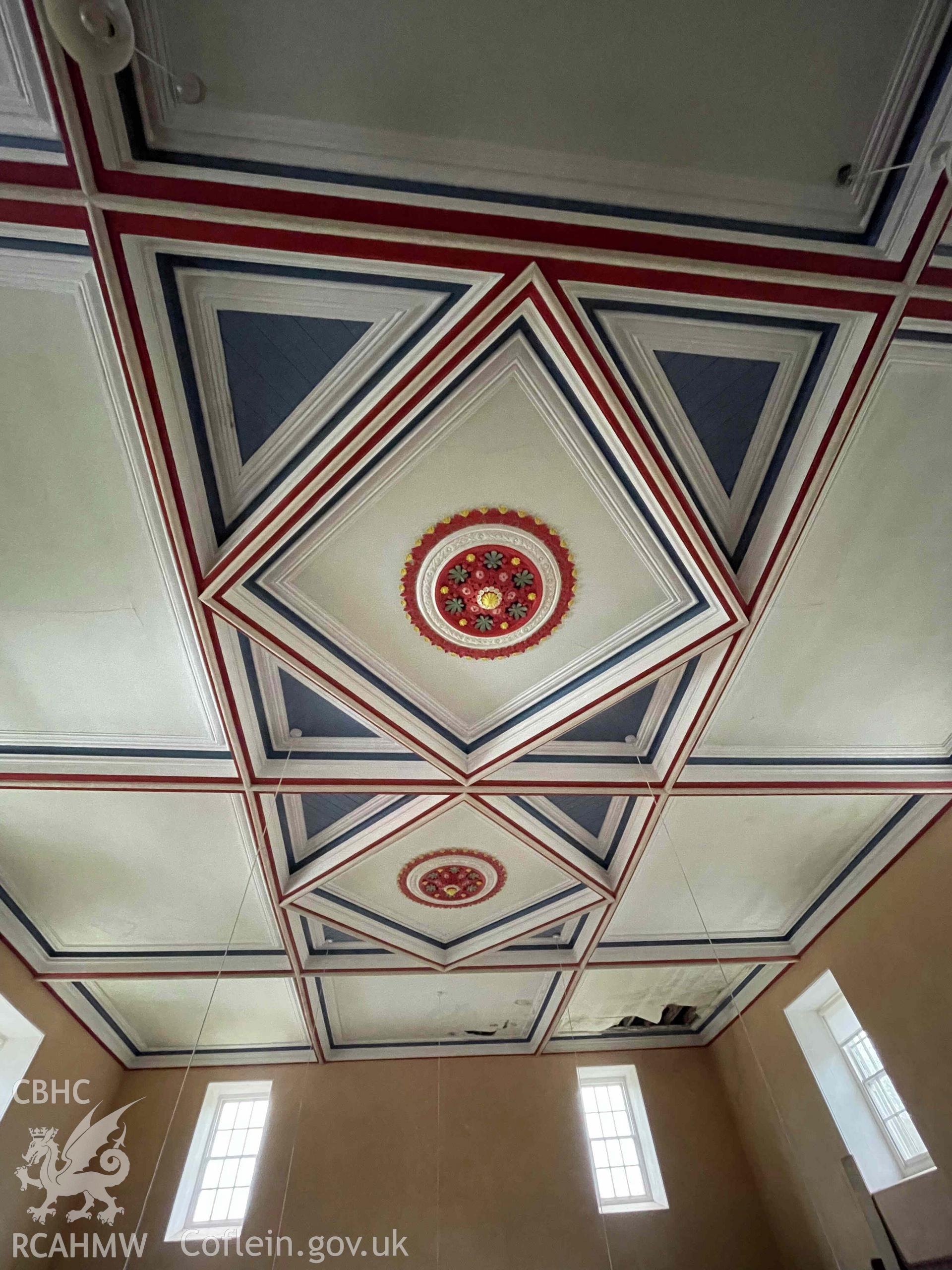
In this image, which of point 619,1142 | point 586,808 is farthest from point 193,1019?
point 586,808

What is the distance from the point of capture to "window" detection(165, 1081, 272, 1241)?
769cm

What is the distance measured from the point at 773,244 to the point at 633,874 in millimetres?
5361

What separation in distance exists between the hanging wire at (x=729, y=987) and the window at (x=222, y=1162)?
20.8 ft

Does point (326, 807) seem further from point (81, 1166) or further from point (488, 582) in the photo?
point (81, 1166)

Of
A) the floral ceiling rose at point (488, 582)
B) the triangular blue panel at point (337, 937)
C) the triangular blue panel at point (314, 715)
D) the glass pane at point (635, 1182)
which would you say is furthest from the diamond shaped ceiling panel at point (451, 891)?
the glass pane at point (635, 1182)

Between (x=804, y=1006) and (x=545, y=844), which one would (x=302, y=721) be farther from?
(x=804, y=1006)

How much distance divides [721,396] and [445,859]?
4.68 metres

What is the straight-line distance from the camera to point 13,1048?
6.61 m

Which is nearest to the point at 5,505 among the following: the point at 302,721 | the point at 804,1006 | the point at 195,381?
the point at 195,381

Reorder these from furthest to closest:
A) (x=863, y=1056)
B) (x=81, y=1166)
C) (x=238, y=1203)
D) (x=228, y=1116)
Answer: (x=228, y=1116) → (x=238, y=1203) → (x=81, y=1166) → (x=863, y=1056)

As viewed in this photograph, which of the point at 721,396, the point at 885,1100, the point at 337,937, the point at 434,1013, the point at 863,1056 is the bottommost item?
the point at 885,1100

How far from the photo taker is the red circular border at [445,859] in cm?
604

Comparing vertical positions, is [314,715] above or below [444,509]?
above

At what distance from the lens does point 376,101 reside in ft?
7.99
